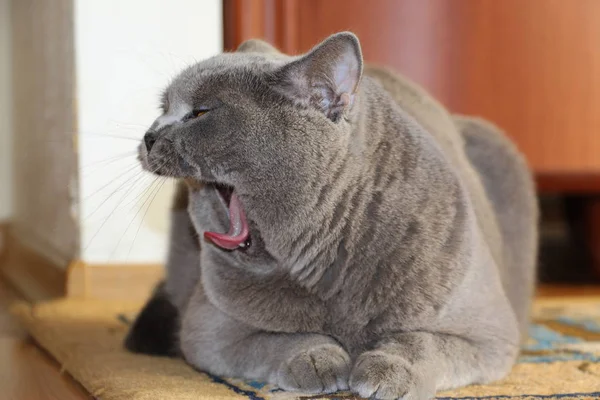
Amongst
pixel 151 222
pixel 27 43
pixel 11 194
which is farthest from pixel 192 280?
pixel 11 194

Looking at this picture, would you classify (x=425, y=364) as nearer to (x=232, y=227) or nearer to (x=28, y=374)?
(x=232, y=227)

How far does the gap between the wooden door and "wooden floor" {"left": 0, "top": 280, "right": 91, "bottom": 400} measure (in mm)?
874

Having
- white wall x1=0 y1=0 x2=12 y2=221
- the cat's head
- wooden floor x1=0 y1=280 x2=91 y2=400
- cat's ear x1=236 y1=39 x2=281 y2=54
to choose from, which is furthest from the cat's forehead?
white wall x1=0 y1=0 x2=12 y2=221

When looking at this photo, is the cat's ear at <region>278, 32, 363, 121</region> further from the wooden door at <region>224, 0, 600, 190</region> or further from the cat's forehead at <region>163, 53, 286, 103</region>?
the wooden door at <region>224, 0, 600, 190</region>

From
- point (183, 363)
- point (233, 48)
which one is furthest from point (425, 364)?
point (233, 48)

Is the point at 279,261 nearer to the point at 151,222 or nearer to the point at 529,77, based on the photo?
the point at 151,222

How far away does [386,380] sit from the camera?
3.90 feet

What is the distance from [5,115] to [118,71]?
1447 millimetres

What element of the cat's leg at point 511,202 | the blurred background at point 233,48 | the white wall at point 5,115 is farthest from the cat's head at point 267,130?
the white wall at point 5,115

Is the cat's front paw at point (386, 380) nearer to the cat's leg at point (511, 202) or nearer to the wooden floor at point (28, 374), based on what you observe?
the wooden floor at point (28, 374)

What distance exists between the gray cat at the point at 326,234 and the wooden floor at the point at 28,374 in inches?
8.2

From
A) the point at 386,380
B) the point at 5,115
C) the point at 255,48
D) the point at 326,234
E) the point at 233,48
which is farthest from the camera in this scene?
the point at 5,115

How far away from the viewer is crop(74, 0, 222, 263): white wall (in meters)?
2.21

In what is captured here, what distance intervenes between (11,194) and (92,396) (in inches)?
92.3
